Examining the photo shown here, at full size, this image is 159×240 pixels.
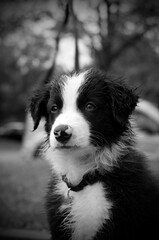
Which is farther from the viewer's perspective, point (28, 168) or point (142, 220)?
point (28, 168)

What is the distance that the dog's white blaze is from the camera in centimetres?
363

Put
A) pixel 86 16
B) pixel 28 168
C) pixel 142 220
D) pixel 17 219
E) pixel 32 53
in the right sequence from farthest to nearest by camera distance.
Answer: pixel 32 53 < pixel 28 168 < pixel 86 16 < pixel 17 219 < pixel 142 220

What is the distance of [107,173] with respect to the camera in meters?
3.90

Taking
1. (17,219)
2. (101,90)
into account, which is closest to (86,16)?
(17,219)

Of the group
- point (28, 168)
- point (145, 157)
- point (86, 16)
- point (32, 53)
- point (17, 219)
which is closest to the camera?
point (145, 157)

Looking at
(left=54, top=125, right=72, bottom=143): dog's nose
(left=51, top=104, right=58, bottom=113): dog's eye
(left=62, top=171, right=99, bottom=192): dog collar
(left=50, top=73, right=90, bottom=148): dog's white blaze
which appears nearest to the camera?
(left=54, top=125, right=72, bottom=143): dog's nose

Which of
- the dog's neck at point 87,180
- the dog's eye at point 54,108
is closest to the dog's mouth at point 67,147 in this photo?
the dog's neck at point 87,180

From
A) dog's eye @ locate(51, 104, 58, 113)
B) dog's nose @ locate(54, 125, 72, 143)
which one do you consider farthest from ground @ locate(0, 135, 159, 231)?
dog's nose @ locate(54, 125, 72, 143)

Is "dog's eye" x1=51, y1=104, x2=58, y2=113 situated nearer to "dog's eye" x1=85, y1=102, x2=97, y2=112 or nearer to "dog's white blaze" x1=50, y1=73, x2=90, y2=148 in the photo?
"dog's white blaze" x1=50, y1=73, x2=90, y2=148

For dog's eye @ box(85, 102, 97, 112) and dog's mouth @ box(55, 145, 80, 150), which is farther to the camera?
dog's eye @ box(85, 102, 97, 112)

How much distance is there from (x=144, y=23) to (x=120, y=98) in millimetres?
8922

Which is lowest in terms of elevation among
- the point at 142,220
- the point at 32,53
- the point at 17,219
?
the point at 17,219

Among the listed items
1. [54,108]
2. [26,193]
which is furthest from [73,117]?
[26,193]

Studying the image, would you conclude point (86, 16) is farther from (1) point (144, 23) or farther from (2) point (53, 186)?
(2) point (53, 186)
